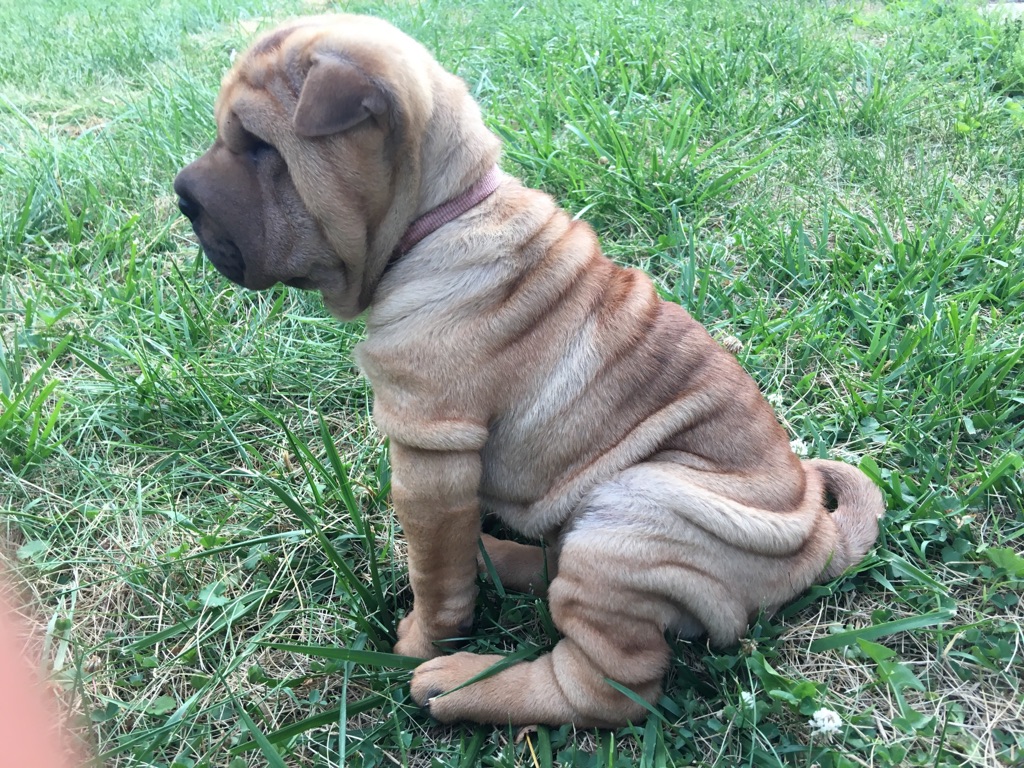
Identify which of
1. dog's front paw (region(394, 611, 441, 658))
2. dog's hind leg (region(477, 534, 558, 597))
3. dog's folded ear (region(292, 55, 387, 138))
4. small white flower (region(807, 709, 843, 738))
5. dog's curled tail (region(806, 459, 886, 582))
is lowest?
dog's front paw (region(394, 611, 441, 658))

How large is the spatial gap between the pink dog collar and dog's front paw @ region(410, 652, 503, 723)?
Result: 4.73 feet

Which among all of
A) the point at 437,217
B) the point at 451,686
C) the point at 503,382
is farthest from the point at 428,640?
the point at 437,217

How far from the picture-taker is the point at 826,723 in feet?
7.25

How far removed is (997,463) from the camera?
2.91 meters

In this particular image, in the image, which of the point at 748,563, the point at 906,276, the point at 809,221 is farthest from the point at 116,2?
the point at 748,563

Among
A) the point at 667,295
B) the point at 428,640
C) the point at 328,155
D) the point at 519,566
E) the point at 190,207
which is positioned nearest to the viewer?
the point at 328,155

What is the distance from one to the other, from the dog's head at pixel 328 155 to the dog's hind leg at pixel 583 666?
4.15 feet

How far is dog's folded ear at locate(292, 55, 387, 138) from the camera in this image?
6.93ft

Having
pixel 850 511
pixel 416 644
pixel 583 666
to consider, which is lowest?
pixel 416 644

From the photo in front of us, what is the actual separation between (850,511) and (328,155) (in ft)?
7.53

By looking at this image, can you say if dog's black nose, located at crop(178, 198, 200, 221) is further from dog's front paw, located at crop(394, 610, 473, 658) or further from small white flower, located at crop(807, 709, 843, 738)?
small white flower, located at crop(807, 709, 843, 738)

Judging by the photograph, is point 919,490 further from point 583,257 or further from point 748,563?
point 583,257

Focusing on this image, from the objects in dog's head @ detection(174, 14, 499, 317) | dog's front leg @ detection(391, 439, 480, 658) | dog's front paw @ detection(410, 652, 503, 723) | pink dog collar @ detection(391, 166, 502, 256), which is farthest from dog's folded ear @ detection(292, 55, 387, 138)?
dog's front paw @ detection(410, 652, 503, 723)

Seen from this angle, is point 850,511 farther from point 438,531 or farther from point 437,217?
point 437,217
